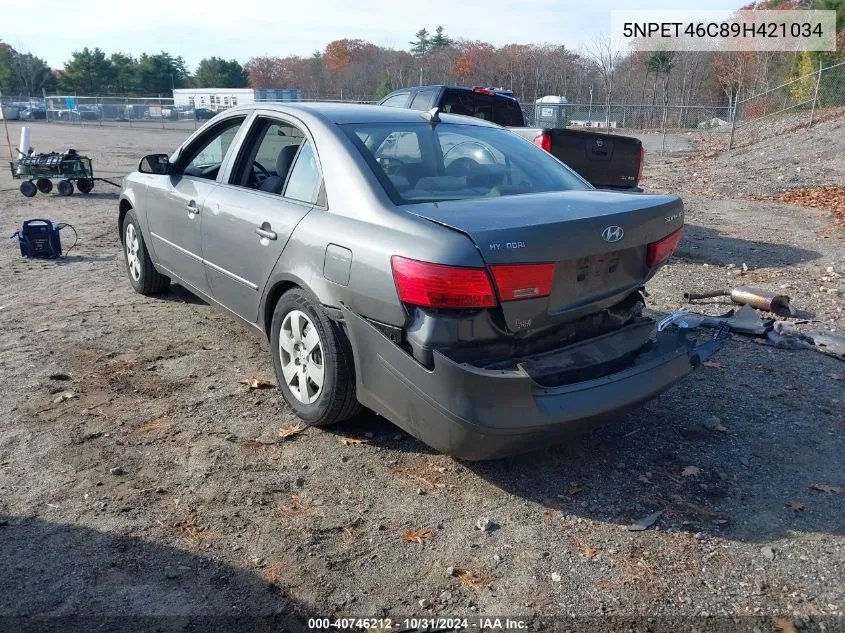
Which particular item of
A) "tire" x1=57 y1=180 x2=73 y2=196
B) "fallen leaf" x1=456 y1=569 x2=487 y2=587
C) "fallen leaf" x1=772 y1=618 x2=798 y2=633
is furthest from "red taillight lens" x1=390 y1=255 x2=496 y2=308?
"tire" x1=57 y1=180 x2=73 y2=196

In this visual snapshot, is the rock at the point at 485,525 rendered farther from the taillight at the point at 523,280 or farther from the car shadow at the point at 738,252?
the car shadow at the point at 738,252

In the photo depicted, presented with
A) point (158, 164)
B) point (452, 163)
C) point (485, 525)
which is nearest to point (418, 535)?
point (485, 525)

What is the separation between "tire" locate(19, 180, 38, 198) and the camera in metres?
13.1

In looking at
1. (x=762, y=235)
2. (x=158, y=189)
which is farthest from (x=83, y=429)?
(x=762, y=235)

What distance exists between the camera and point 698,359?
3893mm

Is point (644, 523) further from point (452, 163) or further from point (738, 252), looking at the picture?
point (738, 252)

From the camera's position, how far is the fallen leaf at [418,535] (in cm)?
315

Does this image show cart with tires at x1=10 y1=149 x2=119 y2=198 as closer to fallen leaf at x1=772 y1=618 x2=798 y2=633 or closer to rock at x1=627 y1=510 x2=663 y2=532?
rock at x1=627 y1=510 x2=663 y2=532

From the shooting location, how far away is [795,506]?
3.39 m

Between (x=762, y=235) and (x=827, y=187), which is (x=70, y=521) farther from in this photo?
(x=827, y=187)

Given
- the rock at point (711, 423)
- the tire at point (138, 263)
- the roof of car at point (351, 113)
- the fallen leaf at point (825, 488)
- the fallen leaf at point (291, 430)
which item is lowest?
the fallen leaf at point (825, 488)

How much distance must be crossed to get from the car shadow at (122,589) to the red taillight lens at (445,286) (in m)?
1.31

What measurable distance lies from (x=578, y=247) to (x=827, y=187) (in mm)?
13764

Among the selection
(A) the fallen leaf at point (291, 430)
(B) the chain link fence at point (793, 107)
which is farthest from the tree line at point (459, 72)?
(A) the fallen leaf at point (291, 430)
